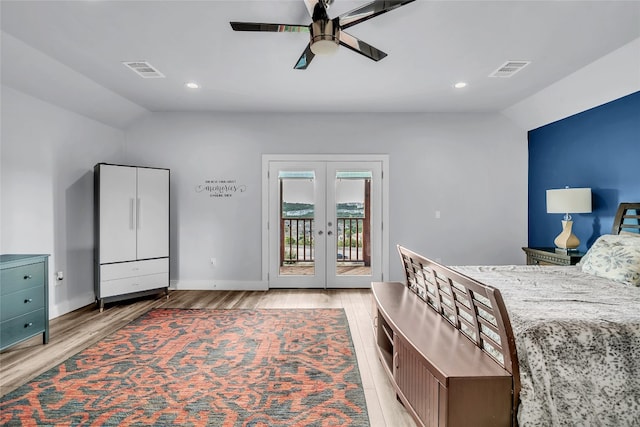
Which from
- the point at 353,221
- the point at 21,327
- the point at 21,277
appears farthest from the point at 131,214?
the point at 353,221

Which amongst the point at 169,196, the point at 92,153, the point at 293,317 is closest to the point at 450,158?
the point at 293,317

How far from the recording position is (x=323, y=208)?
198 inches

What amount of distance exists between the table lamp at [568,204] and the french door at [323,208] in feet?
7.14

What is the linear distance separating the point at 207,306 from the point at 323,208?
214 centimetres

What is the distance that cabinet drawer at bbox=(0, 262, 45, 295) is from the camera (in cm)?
275

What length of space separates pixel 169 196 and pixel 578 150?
552 cm

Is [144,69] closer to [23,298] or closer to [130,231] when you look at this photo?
[130,231]

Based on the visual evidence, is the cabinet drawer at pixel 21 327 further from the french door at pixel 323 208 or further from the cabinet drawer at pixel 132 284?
the french door at pixel 323 208

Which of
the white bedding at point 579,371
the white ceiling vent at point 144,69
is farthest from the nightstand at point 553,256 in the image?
the white ceiling vent at point 144,69

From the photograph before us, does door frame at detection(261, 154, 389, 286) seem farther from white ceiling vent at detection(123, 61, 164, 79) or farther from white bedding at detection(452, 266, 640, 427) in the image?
white bedding at detection(452, 266, 640, 427)

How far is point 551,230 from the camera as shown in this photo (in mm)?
4496

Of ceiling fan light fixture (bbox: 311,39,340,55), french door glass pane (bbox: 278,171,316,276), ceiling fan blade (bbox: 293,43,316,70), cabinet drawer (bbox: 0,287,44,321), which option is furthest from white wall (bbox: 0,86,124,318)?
ceiling fan light fixture (bbox: 311,39,340,55)

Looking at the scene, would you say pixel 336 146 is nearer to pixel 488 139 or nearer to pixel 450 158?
pixel 450 158

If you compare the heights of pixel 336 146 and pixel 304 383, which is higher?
pixel 336 146
